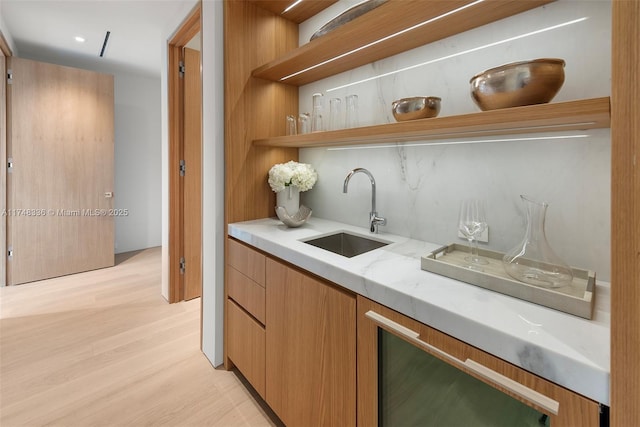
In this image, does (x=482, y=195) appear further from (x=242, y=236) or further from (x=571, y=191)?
(x=242, y=236)

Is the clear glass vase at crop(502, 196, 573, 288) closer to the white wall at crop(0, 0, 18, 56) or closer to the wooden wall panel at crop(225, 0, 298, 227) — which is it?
the wooden wall panel at crop(225, 0, 298, 227)

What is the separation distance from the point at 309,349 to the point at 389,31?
4.40 feet

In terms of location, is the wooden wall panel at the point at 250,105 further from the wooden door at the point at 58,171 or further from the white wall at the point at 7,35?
the wooden door at the point at 58,171

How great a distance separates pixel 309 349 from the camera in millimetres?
1188

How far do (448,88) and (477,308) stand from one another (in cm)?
97

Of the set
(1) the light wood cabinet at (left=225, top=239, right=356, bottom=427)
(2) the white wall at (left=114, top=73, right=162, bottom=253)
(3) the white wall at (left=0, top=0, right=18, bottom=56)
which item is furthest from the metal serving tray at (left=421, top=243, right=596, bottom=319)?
(2) the white wall at (left=114, top=73, right=162, bottom=253)

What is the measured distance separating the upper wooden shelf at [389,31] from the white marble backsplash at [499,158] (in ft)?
0.18

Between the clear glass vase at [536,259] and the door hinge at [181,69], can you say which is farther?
the door hinge at [181,69]

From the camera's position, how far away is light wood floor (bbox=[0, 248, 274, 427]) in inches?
60.7

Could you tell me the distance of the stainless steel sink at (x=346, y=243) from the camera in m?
1.56

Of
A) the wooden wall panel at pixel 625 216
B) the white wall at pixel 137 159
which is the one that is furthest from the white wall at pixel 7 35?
the wooden wall panel at pixel 625 216

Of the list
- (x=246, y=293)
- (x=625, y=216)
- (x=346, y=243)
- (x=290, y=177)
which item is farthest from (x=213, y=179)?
(x=625, y=216)

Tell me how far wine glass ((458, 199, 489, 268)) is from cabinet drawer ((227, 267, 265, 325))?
93 centimetres

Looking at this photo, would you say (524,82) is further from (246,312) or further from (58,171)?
(58,171)
